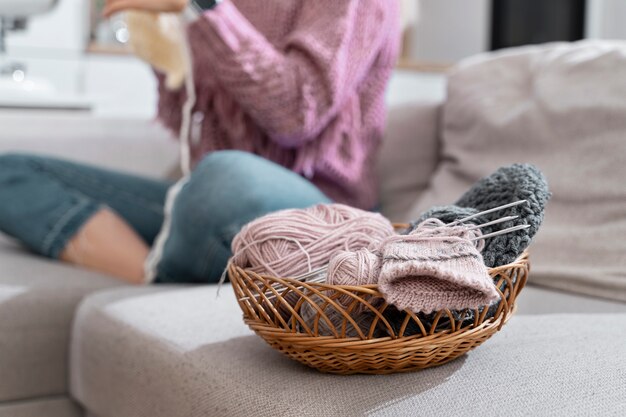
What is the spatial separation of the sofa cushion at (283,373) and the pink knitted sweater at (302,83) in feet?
1.05

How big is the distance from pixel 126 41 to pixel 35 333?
1.95 metres

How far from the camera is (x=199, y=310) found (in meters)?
0.93

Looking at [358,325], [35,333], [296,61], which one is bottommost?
[35,333]

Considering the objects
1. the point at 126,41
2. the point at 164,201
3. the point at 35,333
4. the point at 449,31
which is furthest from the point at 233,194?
the point at 449,31

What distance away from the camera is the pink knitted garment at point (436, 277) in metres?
0.58

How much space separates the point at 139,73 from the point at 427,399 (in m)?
2.42

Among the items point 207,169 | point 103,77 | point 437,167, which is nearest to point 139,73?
point 103,77

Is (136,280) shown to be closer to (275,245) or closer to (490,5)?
(275,245)

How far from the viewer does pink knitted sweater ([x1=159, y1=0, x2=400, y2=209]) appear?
119 cm

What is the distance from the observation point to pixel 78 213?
1.34m

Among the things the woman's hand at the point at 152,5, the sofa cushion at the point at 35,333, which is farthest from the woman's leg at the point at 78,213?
the woman's hand at the point at 152,5

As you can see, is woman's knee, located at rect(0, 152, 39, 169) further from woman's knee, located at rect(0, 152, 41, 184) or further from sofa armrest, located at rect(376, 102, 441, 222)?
sofa armrest, located at rect(376, 102, 441, 222)

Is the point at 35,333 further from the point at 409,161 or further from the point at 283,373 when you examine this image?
the point at 409,161

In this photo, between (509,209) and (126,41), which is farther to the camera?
(126,41)
